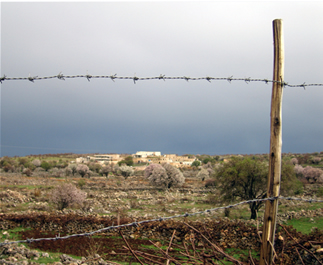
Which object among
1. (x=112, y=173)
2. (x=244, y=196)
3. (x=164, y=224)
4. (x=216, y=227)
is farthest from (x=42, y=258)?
(x=112, y=173)

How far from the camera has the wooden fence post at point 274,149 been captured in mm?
2730

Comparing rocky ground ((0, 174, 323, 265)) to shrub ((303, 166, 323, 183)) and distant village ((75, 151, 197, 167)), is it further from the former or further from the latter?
distant village ((75, 151, 197, 167))

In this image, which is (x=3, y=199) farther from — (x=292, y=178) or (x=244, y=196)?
(x=292, y=178)

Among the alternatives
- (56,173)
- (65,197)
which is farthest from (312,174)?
(56,173)

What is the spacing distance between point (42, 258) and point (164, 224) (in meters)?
6.98

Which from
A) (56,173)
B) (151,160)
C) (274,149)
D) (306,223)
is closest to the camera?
(274,149)

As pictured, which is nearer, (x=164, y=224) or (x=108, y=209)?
(x=164, y=224)

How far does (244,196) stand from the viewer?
1991 cm

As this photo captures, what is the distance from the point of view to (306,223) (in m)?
17.4

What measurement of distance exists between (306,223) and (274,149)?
59.0ft

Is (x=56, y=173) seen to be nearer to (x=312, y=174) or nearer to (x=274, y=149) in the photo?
(x=312, y=174)

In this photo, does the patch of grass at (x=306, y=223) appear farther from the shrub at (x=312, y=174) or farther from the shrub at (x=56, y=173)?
the shrub at (x=56, y=173)

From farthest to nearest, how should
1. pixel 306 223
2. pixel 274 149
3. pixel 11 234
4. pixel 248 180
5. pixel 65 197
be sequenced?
pixel 65 197 → pixel 248 180 → pixel 306 223 → pixel 11 234 → pixel 274 149

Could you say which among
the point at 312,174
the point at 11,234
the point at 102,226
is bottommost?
the point at 11,234
